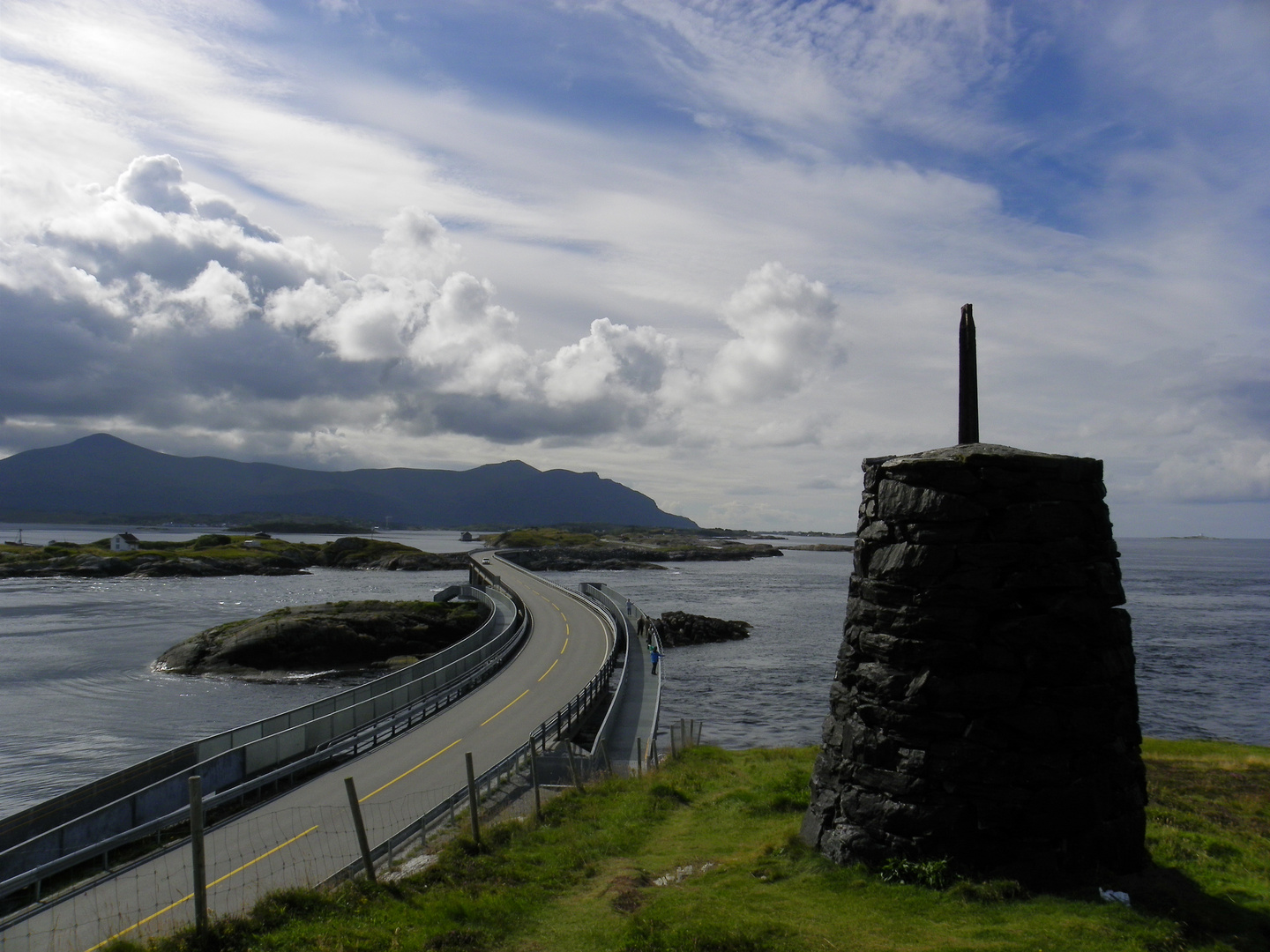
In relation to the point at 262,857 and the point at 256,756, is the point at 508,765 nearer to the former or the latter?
the point at 256,756

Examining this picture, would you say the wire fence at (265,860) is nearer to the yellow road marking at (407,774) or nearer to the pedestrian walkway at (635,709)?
the yellow road marking at (407,774)

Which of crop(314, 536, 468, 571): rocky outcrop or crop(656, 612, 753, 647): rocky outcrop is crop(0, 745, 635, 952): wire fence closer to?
crop(656, 612, 753, 647): rocky outcrop

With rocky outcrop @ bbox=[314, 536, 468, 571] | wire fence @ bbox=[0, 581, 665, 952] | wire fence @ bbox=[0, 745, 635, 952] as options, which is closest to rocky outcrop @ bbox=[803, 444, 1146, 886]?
wire fence @ bbox=[0, 581, 665, 952]

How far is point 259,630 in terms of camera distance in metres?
53.9

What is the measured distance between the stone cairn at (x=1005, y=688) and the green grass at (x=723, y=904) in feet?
1.97

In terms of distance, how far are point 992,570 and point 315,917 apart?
31.4 ft

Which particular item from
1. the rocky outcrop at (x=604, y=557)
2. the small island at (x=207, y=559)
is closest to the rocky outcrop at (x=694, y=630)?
the rocky outcrop at (x=604, y=557)

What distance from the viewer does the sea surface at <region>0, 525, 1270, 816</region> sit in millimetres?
35375

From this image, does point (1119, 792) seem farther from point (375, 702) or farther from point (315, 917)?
point (375, 702)

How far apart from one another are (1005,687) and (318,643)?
51.3 metres

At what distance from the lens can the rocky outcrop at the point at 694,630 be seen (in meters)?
61.2

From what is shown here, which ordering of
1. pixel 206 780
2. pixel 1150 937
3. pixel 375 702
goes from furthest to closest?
pixel 375 702 → pixel 206 780 → pixel 1150 937

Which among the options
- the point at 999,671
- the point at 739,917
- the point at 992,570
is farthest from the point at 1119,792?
the point at 739,917

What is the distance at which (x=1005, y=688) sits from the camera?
10719 mm
